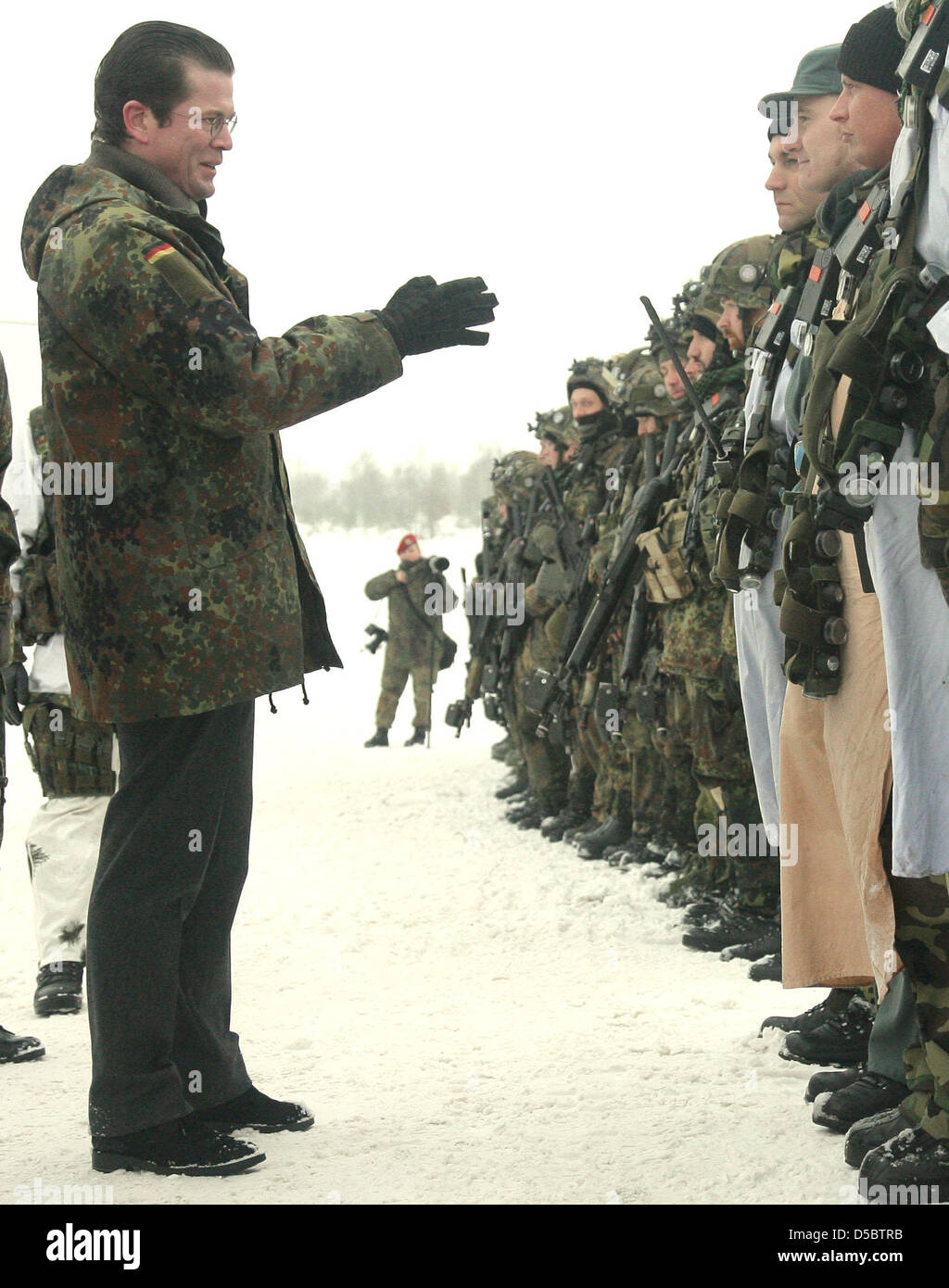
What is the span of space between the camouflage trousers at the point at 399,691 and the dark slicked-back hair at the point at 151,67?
11.4 metres

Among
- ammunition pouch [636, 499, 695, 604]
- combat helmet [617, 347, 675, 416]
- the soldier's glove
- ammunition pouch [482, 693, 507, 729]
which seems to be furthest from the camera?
ammunition pouch [482, 693, 507, 729]

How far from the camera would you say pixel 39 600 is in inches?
182

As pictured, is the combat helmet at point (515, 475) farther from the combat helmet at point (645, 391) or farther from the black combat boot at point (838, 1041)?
the black combat boot at point (838, 1041)

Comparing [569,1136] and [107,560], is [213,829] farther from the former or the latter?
[569,1136]

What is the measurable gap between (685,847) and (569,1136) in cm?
383

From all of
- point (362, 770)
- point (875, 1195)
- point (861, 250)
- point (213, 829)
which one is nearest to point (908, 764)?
point (875, 1195)

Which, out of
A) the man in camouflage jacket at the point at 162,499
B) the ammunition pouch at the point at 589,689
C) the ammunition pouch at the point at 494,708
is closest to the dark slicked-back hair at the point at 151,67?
the man in camouflage jacket at the point at 162,499

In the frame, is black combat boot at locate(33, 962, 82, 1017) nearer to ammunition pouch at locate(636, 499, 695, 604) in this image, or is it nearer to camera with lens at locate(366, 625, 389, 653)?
ammunition pouch at locate(636, 499, 695, 604)

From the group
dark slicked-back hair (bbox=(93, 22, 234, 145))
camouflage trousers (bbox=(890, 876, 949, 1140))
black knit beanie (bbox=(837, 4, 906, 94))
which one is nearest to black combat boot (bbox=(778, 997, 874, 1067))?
camouflage trousers (bbox=(890, 876, 949, 1140))

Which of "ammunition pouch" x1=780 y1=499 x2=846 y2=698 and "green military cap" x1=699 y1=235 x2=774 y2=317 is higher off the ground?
"green military cap" x1=699 y1=235 x2=774 y2=317

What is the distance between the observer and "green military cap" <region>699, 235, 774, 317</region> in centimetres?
508

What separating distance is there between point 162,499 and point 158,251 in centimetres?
44

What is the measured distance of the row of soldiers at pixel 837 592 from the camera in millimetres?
2451

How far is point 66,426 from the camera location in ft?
9.18
